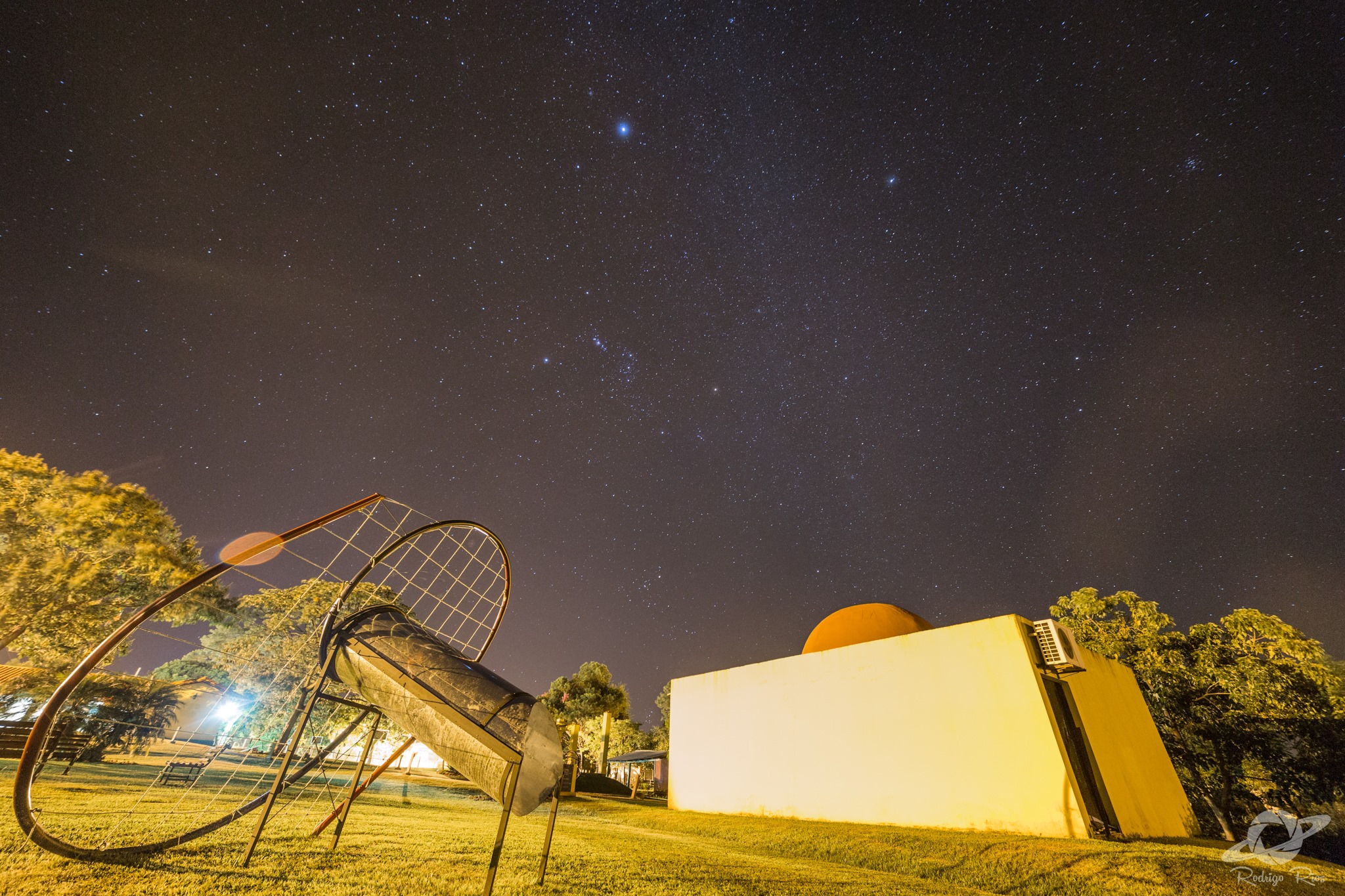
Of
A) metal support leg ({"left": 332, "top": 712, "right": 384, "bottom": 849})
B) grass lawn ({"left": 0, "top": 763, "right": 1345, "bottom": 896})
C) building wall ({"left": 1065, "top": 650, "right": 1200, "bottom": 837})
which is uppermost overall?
building wall ({"left": 1065, "top": 650, "right": 1200, "bottom": 837})

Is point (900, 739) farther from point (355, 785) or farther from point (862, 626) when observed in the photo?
point (355, 785)

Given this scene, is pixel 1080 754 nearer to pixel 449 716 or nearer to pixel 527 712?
pixel 527 712

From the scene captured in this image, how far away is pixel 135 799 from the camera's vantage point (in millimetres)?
11273

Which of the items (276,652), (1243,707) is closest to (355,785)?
(276,652)

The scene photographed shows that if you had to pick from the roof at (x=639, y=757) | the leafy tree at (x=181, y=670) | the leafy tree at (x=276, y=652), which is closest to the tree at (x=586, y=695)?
the roof at (x=639, y=757)

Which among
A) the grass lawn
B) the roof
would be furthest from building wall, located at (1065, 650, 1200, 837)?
the roof

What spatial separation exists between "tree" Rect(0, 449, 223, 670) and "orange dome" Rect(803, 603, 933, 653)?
24.7 meters

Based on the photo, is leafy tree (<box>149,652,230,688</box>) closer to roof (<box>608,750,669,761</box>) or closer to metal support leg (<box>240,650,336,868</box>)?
roof (<box>608,750,669,761</box>)

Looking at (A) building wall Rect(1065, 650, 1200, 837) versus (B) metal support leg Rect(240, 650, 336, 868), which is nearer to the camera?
(B) metal support leg Rect(240, 650, 336, 868)

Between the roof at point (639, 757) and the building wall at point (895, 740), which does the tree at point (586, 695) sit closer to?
the roof at point (639, 757)

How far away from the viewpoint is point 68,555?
16391 mm

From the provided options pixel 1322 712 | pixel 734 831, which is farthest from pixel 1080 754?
pixel 1322 712

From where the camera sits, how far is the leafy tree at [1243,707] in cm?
2212

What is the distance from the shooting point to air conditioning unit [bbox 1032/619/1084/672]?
12977mm
